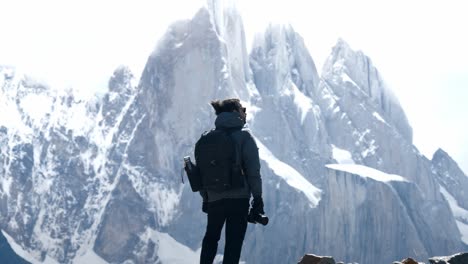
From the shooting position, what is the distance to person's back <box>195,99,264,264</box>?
1770 cm

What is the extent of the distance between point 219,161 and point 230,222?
1.07 metres

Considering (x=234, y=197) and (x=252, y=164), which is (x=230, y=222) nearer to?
(x=234, y=197)

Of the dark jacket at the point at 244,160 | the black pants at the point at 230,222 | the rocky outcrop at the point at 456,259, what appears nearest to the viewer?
the dark jacket at the point at 244,160

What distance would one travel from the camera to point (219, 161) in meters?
18.1

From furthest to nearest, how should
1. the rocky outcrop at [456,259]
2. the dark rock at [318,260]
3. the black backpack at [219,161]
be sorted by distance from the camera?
the dark rock at [318,260] < the rocky outcrop at [456,259] < the black backpack at [219,161]

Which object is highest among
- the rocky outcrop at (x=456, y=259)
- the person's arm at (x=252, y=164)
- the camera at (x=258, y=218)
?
the person's arm at (x=252, y=164)

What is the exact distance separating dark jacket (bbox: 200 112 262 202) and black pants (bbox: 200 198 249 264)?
0.41 feet

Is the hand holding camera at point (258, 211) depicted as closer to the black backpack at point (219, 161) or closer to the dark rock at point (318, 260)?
the black backpack at point (219, 161)

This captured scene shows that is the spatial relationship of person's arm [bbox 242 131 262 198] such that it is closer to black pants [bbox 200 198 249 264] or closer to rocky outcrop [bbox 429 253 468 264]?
black pants [bbox 200 198 249 264]

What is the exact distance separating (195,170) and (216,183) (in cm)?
57

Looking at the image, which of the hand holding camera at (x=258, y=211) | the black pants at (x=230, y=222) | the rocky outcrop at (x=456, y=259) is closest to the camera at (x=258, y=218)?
the hand holding camera at (x=258, y=211)

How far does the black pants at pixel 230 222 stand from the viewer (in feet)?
59.2

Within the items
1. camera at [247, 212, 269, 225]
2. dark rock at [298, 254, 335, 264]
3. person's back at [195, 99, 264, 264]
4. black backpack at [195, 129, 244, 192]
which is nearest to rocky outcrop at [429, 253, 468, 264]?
dark rock at [298, 254, 335, 264]

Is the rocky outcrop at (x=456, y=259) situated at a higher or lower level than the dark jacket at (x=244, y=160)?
lower
